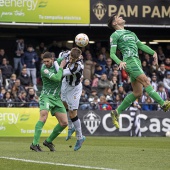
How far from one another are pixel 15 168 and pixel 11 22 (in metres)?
20.5

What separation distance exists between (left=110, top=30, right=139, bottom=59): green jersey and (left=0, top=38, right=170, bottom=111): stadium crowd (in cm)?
1068

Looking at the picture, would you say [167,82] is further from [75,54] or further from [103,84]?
[75,54]

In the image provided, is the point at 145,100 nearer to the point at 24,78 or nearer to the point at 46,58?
the point at 24,78

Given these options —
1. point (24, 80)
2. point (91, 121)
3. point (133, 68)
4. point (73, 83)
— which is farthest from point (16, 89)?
point (133, 68)

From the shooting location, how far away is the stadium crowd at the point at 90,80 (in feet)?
88.5

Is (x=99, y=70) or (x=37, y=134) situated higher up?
(x=99, y=70)

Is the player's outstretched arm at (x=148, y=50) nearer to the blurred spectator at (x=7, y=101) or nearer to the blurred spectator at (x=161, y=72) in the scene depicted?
the blurred spectator at (x=7, y=101)

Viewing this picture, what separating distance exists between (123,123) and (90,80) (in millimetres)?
4665

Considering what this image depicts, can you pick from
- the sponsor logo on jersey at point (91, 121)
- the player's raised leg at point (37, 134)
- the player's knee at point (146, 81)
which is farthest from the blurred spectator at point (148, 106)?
the player's raised leg at point (37, 134)

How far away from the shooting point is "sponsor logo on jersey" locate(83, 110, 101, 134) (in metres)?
26.1

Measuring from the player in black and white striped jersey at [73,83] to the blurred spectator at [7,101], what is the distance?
9014 mm

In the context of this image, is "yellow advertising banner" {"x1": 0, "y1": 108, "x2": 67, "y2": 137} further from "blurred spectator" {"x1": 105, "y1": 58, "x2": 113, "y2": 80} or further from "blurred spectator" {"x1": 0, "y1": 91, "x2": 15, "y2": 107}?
"blurred spectator" {"x1": 105, "y1": 58, "x2": 113, "y2": 80}

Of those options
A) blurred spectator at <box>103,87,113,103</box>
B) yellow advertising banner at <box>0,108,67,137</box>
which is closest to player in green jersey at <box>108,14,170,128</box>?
yellow advertising banner at <box>0,108,67,137</box>

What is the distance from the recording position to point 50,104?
572 inches
